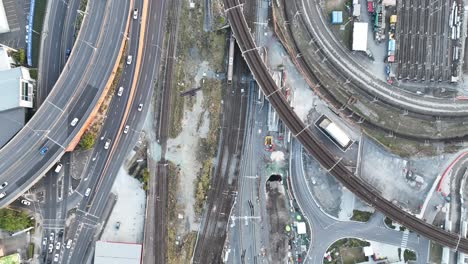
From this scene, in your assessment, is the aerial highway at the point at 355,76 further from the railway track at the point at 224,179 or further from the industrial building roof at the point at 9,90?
the industrial building roof at the point at 9,90

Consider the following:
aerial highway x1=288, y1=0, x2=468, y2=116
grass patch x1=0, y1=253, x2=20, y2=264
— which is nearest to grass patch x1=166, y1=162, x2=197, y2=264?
grass patch x1=0, y1=253, x2=20, y2=264

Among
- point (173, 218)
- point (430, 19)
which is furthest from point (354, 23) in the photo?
point (173, 218)

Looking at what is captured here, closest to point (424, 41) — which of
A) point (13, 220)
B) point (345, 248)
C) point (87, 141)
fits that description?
point (345, 248)

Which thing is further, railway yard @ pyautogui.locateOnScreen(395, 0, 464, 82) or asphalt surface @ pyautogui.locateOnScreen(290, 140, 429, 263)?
railway yard @ pyautogui.locateOnScreen(395, 0, 464, 82)

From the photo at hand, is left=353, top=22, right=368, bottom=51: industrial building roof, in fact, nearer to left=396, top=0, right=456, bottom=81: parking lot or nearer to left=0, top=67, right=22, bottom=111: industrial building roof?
left=396, top=0, right=456, bottom=81: parking lot

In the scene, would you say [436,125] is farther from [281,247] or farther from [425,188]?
[281,247]

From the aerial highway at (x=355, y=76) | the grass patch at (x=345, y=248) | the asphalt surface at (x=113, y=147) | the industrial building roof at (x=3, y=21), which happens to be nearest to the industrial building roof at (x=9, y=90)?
the industrial building roof at (x=3, y=21)
